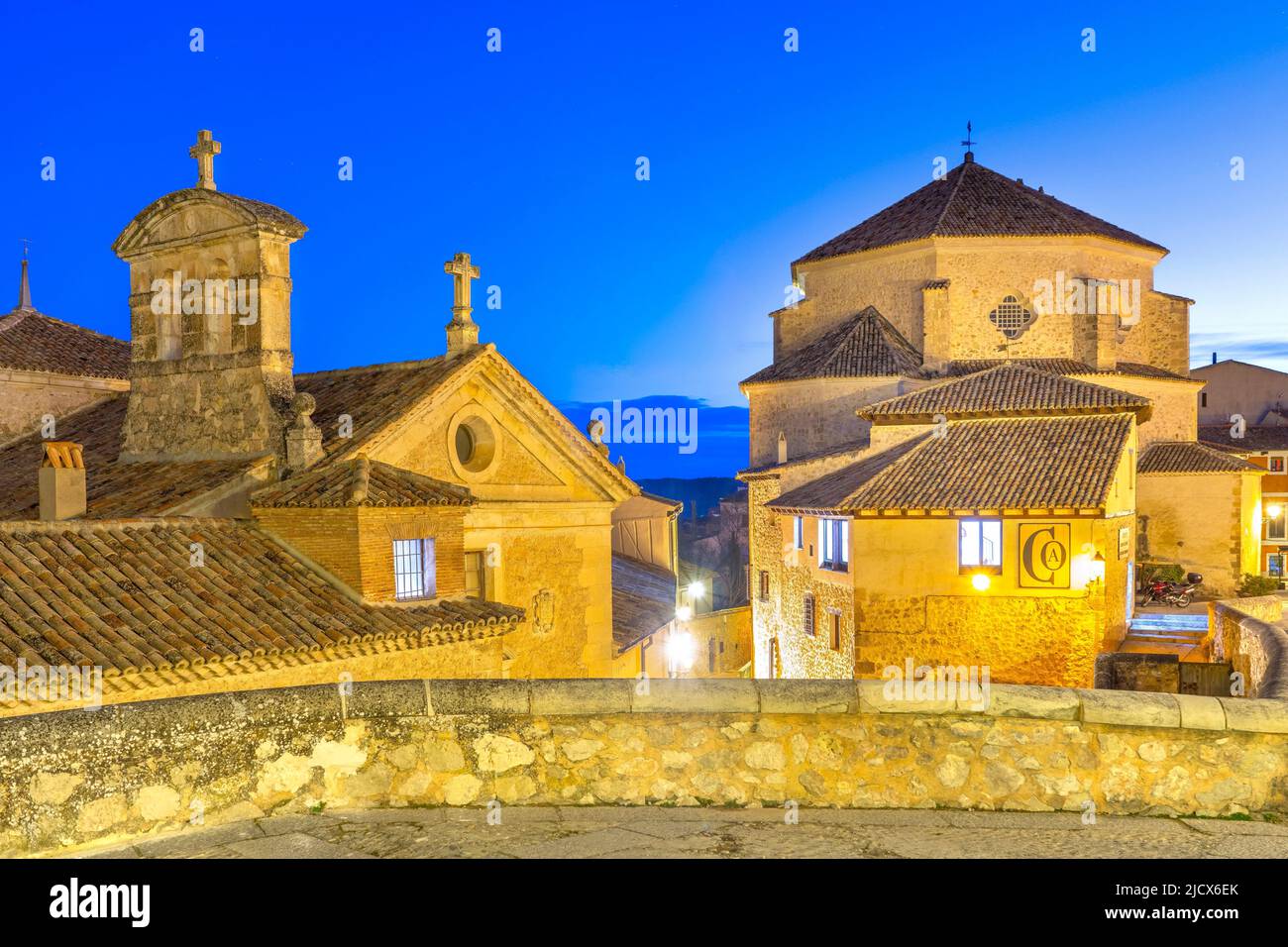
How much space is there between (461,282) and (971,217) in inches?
906

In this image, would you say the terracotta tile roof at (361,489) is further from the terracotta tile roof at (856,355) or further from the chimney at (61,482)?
the terracotta tile roof at (856,355)

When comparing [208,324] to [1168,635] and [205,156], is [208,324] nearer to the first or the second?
[205,156]

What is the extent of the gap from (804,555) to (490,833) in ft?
74.7

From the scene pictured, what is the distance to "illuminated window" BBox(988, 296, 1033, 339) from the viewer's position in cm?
3488

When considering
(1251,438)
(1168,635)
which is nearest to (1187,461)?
(1168,635)

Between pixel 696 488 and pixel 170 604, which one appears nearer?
pixel 170 604

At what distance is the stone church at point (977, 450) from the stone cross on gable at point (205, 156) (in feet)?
45.7

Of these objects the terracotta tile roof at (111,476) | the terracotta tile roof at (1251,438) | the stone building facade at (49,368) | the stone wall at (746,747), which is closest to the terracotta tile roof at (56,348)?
the stone building facade at (49,368)

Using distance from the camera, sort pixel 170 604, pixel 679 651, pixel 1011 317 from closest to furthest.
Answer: pixel 170 604, pixel 679 651, pixel 1011 317

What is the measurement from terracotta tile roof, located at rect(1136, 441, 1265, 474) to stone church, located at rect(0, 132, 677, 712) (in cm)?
2146

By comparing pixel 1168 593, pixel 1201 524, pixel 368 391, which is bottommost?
pixel 1168 593

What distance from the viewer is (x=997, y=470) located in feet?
75.5

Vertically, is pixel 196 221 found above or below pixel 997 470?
above
